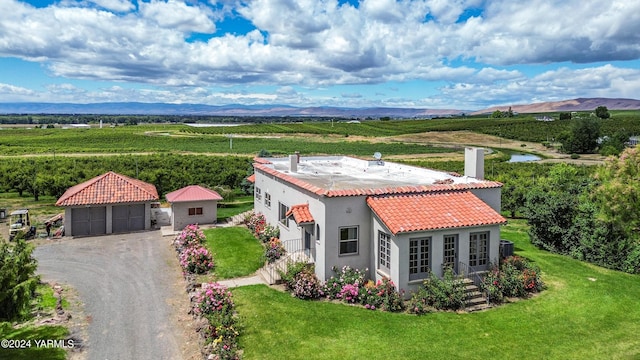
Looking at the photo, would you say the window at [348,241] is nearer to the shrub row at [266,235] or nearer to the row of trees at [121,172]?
the shrub row at [266,235]

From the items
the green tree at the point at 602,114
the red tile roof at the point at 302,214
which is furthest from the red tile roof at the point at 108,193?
the green tree at the point at 602,114

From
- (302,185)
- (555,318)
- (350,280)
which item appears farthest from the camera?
(302,185)

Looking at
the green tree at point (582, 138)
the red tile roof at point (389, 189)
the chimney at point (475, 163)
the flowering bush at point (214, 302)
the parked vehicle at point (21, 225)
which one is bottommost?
the flowering bush at point (214, 302)

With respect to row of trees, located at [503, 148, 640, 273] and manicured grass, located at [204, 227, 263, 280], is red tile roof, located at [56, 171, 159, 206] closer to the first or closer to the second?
manicured grass, located at [204, 227, 263, 280]

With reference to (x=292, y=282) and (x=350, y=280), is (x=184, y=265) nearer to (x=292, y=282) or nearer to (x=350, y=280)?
(x=292, y=282)

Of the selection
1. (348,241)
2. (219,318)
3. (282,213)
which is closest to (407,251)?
(348,241)

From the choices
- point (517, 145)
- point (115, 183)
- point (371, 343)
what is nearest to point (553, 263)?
point (371, 343)
